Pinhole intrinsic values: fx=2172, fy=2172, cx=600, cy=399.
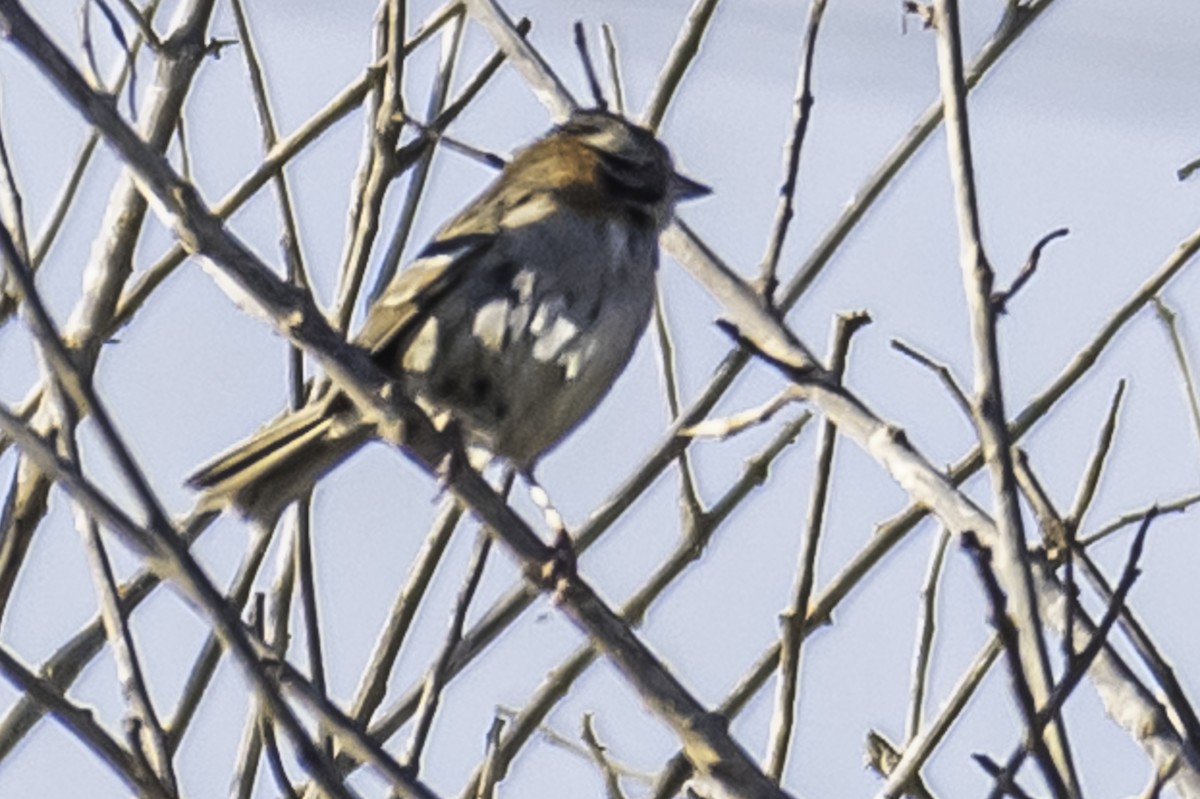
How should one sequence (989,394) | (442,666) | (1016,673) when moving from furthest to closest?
(442,666), (989,394), (1016,673)

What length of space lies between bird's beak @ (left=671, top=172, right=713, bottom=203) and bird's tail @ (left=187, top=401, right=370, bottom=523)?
1.05m

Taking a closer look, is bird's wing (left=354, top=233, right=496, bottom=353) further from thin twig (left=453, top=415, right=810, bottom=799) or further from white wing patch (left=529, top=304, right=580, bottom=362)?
thin twig (left=453, top=415, right=810, bottom=799)

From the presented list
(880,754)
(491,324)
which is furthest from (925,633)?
(491,324)

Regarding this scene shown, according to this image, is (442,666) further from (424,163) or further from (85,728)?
(424,163)

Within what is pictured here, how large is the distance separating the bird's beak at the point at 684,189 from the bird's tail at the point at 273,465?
105cm

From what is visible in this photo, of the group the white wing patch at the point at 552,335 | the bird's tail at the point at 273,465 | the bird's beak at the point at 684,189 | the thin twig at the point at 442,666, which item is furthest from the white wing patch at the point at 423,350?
the thin twig at the point at 442,666

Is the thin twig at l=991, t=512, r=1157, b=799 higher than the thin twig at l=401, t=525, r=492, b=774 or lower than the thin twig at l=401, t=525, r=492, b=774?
lower

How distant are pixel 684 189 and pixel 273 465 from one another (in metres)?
1.24

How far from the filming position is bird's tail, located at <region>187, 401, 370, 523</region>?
3756 mm

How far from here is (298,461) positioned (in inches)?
150

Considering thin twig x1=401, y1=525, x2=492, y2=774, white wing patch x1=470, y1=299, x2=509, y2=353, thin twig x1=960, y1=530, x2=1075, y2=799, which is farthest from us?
white wing patch x1=470, y1=299, x2=509, y2=353

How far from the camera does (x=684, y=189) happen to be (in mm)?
4594

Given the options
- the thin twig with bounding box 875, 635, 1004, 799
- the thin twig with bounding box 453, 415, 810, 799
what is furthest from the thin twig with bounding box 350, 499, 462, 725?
the thin twig with bounding box 875, 635, 1004, 799

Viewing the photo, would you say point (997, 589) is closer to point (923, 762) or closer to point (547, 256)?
point (923, 762)
